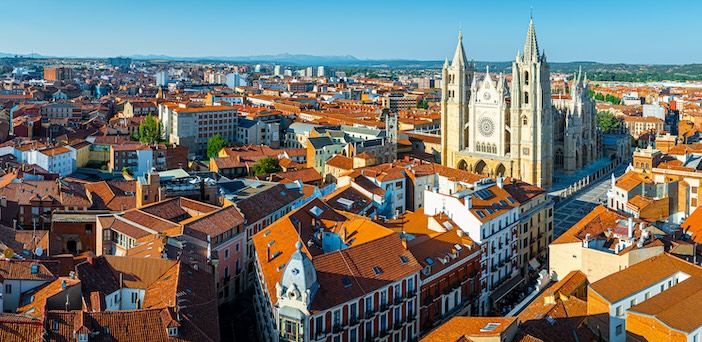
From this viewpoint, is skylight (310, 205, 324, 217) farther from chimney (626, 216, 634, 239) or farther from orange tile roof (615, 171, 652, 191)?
orange tile roof (615, 171, 652, 191)

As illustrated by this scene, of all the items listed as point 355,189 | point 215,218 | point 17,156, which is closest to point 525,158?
point 355,189

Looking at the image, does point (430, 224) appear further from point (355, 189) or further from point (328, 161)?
point (328, 161)

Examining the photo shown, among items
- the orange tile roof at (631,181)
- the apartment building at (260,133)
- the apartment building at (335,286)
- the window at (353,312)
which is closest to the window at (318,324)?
the apartment building at (335,286)

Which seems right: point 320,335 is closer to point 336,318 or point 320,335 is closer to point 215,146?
point 336,318

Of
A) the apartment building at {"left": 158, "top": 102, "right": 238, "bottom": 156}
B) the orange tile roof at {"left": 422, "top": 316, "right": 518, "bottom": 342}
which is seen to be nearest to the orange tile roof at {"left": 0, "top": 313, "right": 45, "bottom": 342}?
the orange tile roof at {"left": 422, "top": 316, "right": 518, "bottom": 342}

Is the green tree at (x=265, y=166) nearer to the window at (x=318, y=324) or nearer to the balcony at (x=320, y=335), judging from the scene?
the balcony at (x=320, y=335)
